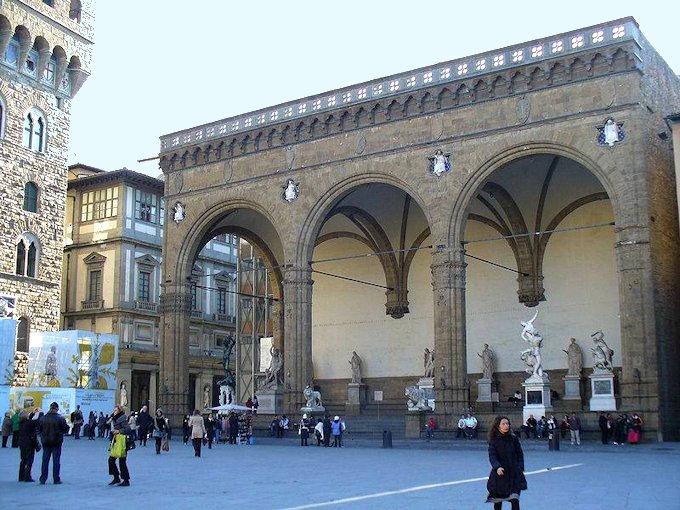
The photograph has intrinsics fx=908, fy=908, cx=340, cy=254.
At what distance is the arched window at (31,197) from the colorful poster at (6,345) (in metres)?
7.71

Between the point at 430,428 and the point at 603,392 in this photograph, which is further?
the point at 430,428

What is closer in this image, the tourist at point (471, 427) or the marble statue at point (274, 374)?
the tourist at point (471, 427)

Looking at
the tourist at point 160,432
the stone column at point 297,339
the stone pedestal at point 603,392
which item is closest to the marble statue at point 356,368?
the stone column at point 297,339

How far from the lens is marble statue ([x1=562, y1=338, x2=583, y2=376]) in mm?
32562

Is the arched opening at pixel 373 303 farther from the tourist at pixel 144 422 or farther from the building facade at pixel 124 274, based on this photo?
the tourist at pixel 144 422

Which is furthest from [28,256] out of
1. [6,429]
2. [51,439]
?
[51,439]

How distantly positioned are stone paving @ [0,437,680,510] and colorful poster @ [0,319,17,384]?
15.0 m

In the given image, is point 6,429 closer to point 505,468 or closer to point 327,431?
point 327,431

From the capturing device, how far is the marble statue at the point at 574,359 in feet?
107

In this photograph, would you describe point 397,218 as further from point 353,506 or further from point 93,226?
point 353,506

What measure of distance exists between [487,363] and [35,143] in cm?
2462

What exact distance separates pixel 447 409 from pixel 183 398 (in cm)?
1175

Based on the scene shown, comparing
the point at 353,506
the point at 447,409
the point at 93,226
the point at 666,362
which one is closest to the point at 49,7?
the point at 93,226

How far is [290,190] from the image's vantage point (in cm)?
3338
